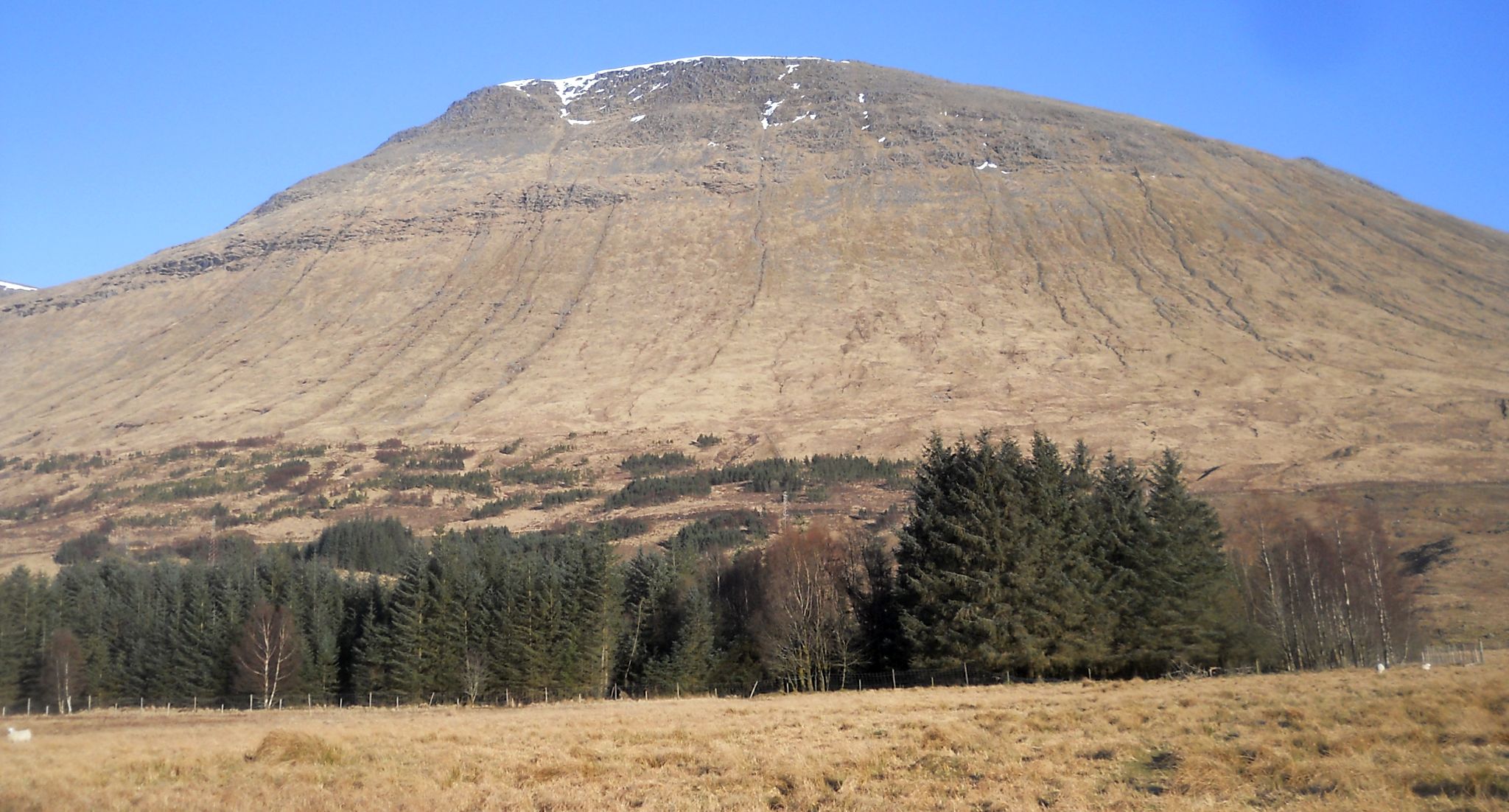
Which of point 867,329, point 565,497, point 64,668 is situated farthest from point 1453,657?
point 867,329

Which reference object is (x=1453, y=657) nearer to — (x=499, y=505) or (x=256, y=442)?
(x=499, y=505)

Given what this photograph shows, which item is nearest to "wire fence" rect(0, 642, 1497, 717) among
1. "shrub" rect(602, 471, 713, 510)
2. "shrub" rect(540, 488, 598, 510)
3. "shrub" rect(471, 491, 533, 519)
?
"shrub" rect(471, 491, 533, 519)

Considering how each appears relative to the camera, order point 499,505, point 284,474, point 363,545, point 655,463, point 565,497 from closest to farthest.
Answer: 1. point 363,545
2. point 499,505
3. point 565,497
4. point 655,463
5. point 284,474

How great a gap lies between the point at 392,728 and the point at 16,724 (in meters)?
24.5

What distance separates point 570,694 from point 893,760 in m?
33.8

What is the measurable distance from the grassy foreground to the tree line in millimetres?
14141

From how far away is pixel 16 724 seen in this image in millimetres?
38594

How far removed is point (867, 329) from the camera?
151m

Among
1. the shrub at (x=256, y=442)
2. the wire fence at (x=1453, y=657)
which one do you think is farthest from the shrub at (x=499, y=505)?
the wire fence at (x=1453, y=657)

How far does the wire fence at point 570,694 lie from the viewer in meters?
36.4

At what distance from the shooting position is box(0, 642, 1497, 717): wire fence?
3641 cm

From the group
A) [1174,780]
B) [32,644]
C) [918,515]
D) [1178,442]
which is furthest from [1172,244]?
[1174,780]

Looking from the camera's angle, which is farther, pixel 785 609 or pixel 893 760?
pixel 785 609

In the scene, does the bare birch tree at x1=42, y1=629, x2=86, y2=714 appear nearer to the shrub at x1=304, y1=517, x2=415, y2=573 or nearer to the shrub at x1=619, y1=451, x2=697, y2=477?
the shrub at x1=304, y1=517, x2=415, y2=573
